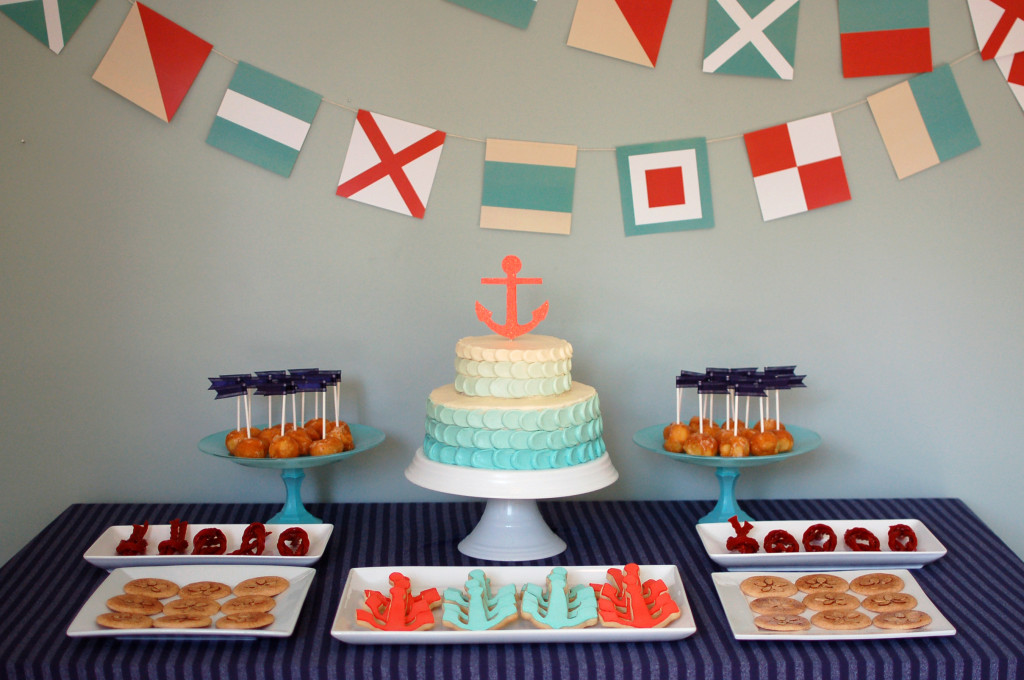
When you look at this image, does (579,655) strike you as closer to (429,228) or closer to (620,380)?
(620,380)

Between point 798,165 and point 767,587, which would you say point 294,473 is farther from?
point 798,165

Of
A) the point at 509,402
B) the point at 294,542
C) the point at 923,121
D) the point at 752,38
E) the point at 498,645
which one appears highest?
the point at 752,38

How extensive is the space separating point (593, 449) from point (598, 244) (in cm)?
45

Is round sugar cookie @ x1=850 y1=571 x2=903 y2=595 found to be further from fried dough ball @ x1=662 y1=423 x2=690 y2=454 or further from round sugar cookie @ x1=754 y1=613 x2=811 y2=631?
fried dough ball @ x1=662 y1=423 x2=690 y2=454

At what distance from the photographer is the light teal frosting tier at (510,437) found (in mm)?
1275

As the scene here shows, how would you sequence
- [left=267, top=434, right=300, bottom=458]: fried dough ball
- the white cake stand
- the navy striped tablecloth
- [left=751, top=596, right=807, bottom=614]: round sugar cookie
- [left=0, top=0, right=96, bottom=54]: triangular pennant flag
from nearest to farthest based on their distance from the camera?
the navy striped tablecloth < [left=751, top=596, right=807, bottom=614]: round sugar cookie < the white cake stand < [left=267, top=434, right=300, bottom=458]: fried dough ball < [left=0, top=0, right=96, bottom=54]: triangular pennant flag

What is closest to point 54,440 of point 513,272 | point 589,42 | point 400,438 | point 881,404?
point 400,438

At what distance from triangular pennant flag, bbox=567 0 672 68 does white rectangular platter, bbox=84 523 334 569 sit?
959 millimetres

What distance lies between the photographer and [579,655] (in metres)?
1.07

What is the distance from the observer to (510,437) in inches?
50.3

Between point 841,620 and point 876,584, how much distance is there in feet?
0.42

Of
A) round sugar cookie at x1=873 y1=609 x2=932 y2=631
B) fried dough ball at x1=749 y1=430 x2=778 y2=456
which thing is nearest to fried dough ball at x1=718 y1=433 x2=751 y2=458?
fried dough ball at x1=749 y1=430 x2=778 y2=456

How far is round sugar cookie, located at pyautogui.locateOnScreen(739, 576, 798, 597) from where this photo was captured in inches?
47.1

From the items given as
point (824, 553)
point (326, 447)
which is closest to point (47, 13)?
point (326, 447)
